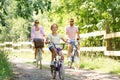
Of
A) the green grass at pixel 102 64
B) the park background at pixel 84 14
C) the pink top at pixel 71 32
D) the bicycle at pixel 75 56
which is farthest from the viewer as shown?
the bicycle at pixel 75 56

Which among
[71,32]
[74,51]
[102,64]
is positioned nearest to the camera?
[71,32]

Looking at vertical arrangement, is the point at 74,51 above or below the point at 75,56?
above

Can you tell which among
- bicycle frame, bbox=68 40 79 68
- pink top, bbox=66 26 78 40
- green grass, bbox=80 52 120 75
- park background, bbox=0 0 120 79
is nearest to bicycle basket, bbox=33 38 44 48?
park background, bbox=0 0 120 79

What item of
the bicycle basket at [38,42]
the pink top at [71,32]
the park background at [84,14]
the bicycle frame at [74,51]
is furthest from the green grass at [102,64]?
the bicycle basket at [38,42]

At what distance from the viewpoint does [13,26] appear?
47250 mm

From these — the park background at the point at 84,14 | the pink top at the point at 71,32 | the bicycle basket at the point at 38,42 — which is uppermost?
the park background at the point at 84,14

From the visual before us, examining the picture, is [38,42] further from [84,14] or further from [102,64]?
[84,14]

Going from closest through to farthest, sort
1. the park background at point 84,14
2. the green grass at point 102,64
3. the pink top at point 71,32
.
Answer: the park background at point 84,14
the green grass at point 102,64
the pink top at point 71,32

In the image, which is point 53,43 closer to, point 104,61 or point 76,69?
point 76,69

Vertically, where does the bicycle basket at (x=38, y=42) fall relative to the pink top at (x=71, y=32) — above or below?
below

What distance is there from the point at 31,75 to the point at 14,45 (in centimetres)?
1812

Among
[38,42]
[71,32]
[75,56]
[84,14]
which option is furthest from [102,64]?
[84,14]

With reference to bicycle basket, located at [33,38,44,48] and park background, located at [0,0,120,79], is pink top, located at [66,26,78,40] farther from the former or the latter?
park background, located at [0,0,120,79]

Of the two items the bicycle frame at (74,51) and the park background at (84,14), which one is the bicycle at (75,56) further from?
the park background at (84,14)
